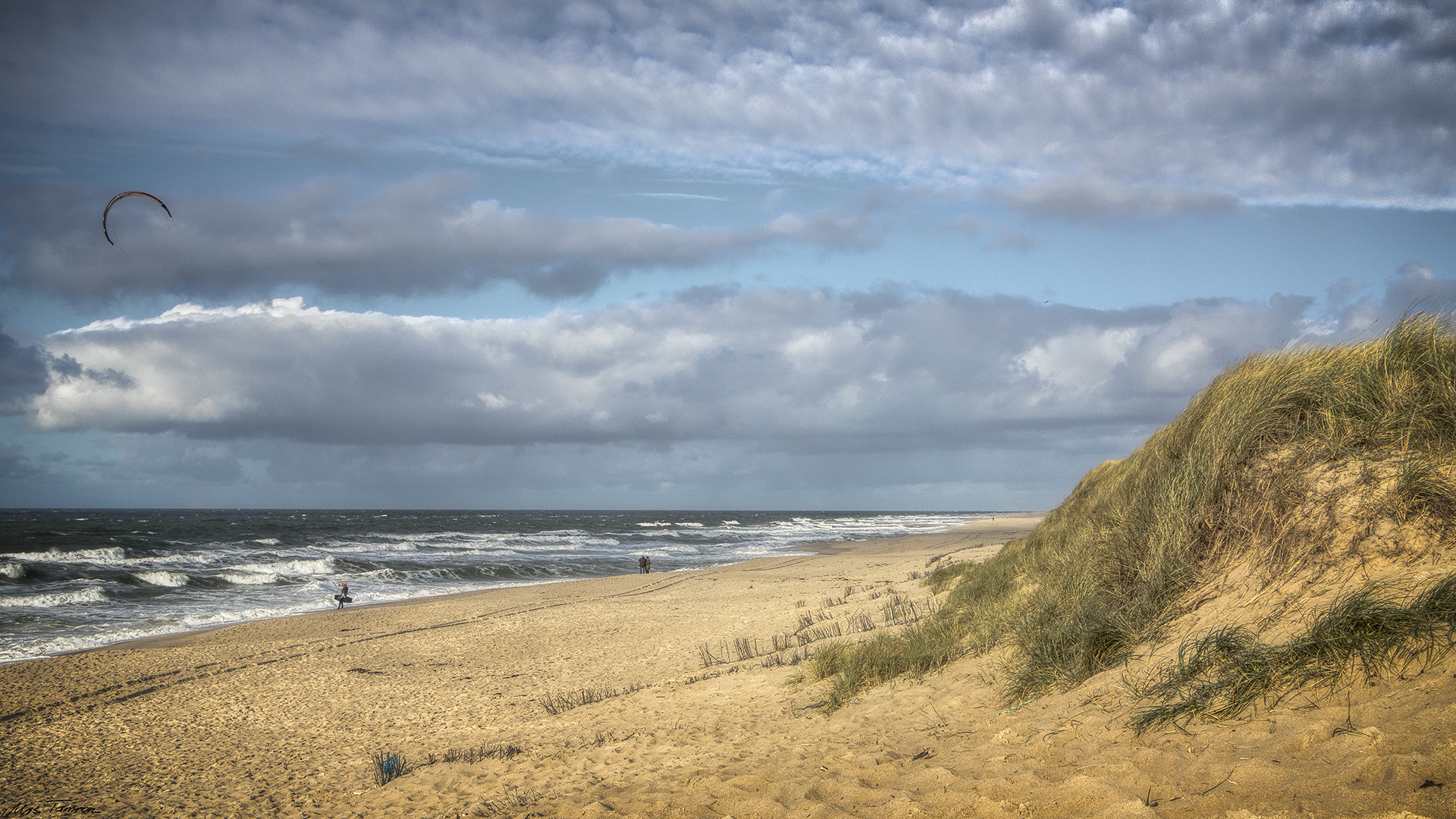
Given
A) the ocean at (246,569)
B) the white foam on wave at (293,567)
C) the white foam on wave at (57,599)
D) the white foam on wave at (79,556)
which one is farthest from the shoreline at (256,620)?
the white foam on wave at (79,556)

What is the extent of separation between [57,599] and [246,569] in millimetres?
8700

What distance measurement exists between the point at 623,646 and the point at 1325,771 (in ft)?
37.9

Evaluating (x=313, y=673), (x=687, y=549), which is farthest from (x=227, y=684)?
(x=687, y=549)

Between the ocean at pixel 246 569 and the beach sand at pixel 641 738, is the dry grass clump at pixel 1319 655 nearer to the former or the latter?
the beach sand at pixel 641 738

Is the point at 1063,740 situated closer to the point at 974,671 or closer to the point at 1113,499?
the point at 974,671

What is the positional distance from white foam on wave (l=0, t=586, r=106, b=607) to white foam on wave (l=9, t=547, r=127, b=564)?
13625 mm

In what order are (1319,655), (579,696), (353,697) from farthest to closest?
(353,697) → (579,696) → (1319,655)

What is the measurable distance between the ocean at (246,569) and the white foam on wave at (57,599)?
0.17 ft

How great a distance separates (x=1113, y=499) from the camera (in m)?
8.62

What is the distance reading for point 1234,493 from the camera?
609cm

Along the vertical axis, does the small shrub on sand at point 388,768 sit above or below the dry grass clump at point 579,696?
above

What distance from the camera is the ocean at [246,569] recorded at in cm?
1855
